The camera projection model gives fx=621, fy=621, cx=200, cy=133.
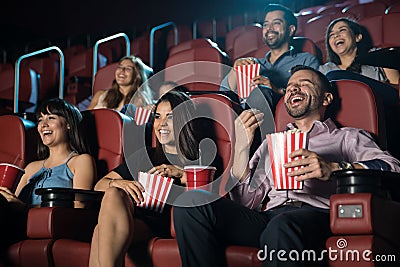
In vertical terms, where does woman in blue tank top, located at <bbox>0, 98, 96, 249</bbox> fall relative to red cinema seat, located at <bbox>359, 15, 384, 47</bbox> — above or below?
below

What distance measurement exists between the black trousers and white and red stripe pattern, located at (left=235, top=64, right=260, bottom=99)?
0.47 meters

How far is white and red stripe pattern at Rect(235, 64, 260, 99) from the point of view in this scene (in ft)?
4.84

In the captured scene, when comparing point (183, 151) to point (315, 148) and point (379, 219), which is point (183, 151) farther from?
point (379, 219)

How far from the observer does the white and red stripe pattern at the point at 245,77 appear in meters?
1.48

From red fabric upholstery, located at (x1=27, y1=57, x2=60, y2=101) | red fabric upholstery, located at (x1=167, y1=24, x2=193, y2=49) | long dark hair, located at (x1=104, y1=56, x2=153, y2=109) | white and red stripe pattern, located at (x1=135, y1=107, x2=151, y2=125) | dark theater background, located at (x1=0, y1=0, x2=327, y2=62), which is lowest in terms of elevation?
white and red stripe pattern, located at (x1=135, y1=107, x2=151, y2=125)

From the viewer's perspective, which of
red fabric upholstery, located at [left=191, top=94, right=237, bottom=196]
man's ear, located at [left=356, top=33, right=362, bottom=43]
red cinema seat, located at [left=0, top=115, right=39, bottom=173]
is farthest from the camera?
man's ear, located at [left=356, top=33, right=362, bottom=43]

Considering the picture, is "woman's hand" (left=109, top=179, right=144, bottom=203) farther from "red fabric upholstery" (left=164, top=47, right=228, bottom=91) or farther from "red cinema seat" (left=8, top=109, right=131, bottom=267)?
"red fabric upholstery" (left=164, top=47, right=228, bottom=91)

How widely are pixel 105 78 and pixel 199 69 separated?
1.48 ft

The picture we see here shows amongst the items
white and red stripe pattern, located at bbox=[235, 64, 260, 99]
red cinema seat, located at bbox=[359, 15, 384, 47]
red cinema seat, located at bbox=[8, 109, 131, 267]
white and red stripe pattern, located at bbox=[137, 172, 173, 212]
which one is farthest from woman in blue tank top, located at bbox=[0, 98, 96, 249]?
red cinema seat, located at bbox=[359, 15, 384, 47]

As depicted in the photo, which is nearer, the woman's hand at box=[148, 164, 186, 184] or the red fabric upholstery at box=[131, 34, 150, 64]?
the woman's hand at box=[148, 164, 186, 184]

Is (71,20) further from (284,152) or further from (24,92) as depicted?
(284,152)

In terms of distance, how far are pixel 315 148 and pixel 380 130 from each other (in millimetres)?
123

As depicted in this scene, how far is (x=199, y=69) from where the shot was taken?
2045 millimetres

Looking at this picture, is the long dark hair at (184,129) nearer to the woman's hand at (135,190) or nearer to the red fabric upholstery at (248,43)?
the woman's hand at (135,190)
